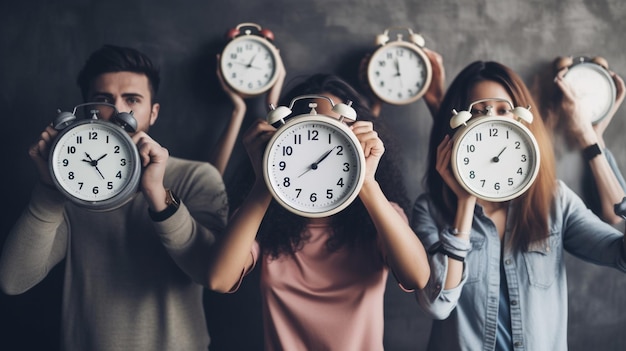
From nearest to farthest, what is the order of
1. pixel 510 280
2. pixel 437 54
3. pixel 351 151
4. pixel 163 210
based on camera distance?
pixel 351 151, pixel 163 210, pixel 510 280, pixel 437 54

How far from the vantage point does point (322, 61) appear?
2.21 m

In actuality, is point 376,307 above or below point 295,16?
below

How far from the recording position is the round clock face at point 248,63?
207 centimetres

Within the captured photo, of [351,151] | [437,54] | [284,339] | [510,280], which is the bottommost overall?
[284,339]

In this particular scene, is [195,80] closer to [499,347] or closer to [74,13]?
[74,13]

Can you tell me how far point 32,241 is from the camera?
5.29 ft

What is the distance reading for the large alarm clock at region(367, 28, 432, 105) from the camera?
2080 millimetres

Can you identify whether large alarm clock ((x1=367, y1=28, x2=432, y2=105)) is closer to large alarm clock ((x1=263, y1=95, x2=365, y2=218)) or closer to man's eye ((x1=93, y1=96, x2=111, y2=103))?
large alarm clock ((x1=263, y1=95, x2=365, y2=218))

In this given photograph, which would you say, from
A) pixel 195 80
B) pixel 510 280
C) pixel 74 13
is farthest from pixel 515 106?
pixel 74 13

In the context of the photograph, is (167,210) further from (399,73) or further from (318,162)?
(399,73)

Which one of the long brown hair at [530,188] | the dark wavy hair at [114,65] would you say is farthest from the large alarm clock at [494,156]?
the dark wavy hair at [114,65]

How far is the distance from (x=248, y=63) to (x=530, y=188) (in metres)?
1.12

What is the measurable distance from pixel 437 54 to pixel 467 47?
18 centimetres

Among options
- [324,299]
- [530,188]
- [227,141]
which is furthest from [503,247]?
[227,141]
